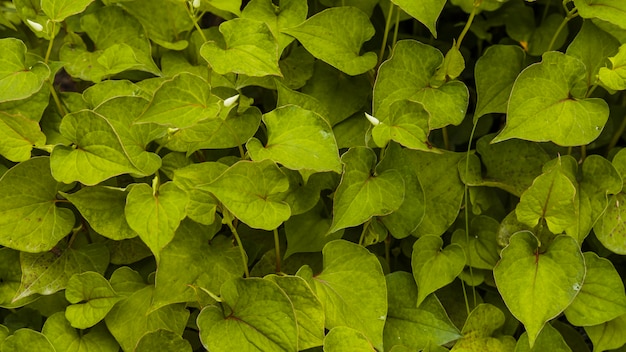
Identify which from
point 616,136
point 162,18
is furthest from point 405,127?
point 162,18

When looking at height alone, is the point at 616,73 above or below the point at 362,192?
above

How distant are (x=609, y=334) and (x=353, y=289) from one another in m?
0.44

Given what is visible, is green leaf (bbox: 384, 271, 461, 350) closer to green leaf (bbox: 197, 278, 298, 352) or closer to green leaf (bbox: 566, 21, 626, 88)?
green leaf (bbox: 197, 278, 298, 352)

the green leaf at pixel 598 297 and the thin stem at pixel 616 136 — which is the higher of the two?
the thin stem at pixel 616 136

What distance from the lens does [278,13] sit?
51.1 inches

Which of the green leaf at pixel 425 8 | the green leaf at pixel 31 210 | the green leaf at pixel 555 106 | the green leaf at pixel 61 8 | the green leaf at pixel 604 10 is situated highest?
the green leaf at pixel 425 8

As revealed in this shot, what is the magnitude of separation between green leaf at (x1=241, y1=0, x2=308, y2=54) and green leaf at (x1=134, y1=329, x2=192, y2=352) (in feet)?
1.77

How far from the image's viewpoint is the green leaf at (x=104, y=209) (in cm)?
116

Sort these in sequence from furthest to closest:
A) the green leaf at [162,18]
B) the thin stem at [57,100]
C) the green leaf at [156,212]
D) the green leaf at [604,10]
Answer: the green leaf at [162,18], the thin stem at [57,100], the green leaf at [604,10], the green leaf at [156,212]

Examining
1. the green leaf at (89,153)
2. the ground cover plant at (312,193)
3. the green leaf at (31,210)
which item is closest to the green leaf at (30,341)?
the ground cover plant at (312,193)

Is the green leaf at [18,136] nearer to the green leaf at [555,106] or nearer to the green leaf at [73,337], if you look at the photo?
the green leaf at [73,337]

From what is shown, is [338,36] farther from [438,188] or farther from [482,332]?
[482,332]

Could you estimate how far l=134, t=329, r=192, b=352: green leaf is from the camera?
3.82ft

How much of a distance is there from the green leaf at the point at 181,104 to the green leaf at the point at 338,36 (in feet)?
0.74
